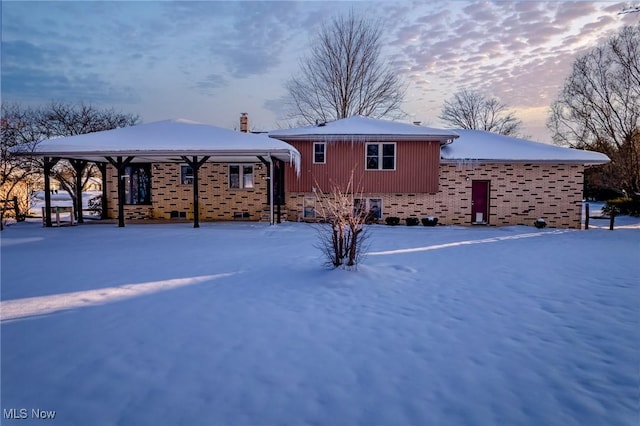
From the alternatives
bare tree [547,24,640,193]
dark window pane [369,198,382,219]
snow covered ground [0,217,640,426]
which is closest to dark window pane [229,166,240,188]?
dark window pane [369,198,382,219]

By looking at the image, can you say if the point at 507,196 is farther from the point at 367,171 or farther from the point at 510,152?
the point at 367,171

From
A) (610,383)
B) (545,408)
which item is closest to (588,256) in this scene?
(610,383)

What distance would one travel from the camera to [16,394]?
9.89 ft

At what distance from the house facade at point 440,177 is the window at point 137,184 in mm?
7107

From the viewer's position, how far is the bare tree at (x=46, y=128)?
1761cm

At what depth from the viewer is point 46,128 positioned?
907 inches

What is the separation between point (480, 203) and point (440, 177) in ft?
7.53

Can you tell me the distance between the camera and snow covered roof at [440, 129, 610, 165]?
15797mm

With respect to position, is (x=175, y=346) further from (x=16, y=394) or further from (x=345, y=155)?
(x=345, y=155)

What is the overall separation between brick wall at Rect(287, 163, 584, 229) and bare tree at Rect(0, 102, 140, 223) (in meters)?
16.4

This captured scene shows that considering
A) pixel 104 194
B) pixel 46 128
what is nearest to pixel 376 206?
pixel 104 194

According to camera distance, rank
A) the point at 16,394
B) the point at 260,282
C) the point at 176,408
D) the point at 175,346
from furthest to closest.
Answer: the point at 260,282, the point at 175,346, the point at 16,394, the point at 176,408

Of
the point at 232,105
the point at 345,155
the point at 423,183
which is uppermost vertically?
the point at 232,105

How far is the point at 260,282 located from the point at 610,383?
4783 millimetres
